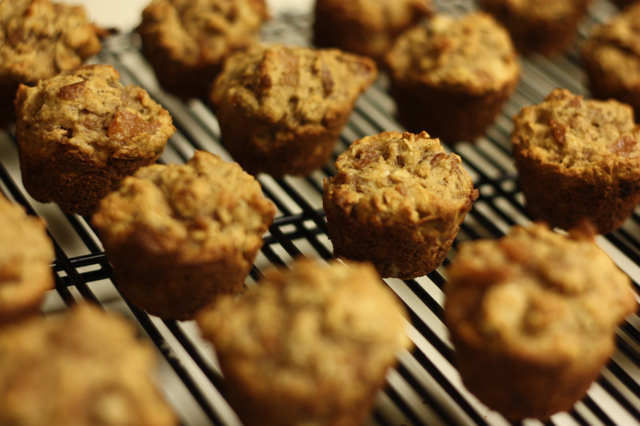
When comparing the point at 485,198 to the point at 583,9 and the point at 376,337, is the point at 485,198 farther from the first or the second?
the point at 583,9

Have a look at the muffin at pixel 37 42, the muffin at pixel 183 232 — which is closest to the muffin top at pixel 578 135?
the muffin at pixel 183 232

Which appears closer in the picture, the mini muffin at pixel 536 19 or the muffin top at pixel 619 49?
the muffin top at pixel 619 49

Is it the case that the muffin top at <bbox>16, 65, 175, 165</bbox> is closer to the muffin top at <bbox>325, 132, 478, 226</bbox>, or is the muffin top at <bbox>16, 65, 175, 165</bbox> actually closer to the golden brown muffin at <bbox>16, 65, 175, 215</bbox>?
the golden brown muffin at <bbox>16, 65, 175, 215</bbox>

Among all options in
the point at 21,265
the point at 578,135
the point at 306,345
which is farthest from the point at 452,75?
the point at 21,265

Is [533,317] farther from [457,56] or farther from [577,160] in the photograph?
[457,56]

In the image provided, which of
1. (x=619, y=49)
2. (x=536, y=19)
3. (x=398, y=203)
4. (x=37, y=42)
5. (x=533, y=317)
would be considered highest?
(x=619, y=49)

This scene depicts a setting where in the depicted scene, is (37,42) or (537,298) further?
(37,42)

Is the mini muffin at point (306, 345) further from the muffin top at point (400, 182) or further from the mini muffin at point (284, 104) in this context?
the mini muffin at point (284, 104)
